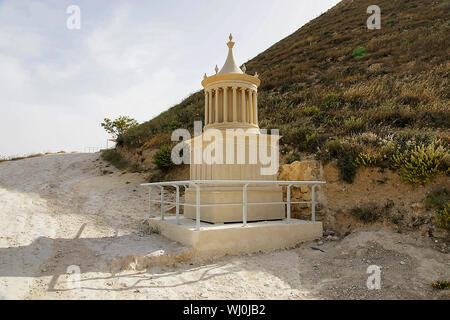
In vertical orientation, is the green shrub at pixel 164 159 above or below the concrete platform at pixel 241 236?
above

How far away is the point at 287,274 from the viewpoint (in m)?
6.43

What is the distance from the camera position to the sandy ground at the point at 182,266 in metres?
5.35

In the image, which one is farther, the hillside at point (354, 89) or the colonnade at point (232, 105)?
the hillside at point (354, 89)

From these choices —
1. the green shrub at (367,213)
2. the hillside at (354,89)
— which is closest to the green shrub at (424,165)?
the hillside at (354,89)

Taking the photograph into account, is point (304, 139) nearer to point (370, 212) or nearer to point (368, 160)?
point (368, 160)

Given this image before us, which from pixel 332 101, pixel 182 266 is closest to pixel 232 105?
pixel 182 266

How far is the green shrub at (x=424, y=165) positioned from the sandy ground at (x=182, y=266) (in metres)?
1.65

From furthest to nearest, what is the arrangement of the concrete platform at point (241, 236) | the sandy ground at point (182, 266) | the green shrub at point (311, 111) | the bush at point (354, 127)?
the green shrub at point (311, 111), the bush at point (354, 127), the concrete platform at point (241, 236), the sandy ground at point (182, 266)

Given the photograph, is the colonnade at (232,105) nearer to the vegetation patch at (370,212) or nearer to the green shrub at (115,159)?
the vegetation patch at (370,212)

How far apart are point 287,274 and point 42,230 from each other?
6935 mm

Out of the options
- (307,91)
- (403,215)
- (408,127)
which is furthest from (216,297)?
(307,91)
